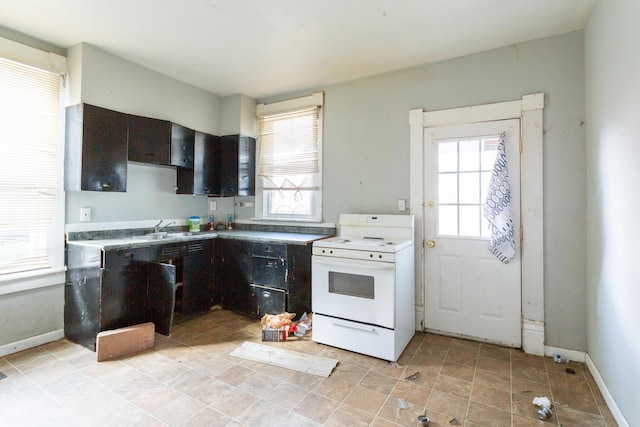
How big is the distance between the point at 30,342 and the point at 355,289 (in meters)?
2.78

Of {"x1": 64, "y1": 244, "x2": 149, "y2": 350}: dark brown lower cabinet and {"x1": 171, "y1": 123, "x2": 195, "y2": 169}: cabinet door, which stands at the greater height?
{"x1": 171, "y1": 123, "x2": 195, "y2": 169}: cabinet door

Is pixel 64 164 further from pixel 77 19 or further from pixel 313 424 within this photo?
pixel 313 424

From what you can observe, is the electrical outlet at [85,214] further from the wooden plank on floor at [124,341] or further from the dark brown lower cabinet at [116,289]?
the wooden plank on floor at [124,341]

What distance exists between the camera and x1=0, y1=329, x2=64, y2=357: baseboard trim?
2.50 m

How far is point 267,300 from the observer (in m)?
3.29

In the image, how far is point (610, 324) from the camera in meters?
1.95

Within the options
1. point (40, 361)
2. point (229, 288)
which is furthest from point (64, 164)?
point (229, 288)

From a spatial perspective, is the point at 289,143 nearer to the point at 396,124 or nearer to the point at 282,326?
the point at 396,124

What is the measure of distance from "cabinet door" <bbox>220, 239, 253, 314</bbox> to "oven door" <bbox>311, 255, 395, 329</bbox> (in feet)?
3.13

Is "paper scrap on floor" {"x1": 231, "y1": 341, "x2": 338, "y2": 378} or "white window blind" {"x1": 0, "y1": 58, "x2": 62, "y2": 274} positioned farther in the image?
"white window blind" {"x1": 0, "y1": 58, "x2": 62, "y2": 274}

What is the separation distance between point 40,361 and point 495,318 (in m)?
3.75

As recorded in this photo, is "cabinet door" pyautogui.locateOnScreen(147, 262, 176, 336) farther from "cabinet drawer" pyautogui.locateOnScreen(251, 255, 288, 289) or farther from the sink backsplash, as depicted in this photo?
"cabinet drawer" pyautogui.locateOnScreen(251, 255, 288, 289)

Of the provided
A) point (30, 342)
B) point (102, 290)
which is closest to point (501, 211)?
point (102, 290)

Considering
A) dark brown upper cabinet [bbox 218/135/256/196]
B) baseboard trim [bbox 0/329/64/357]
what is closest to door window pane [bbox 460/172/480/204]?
dark brown upper cabinet [bbox 218/135/256/196]
